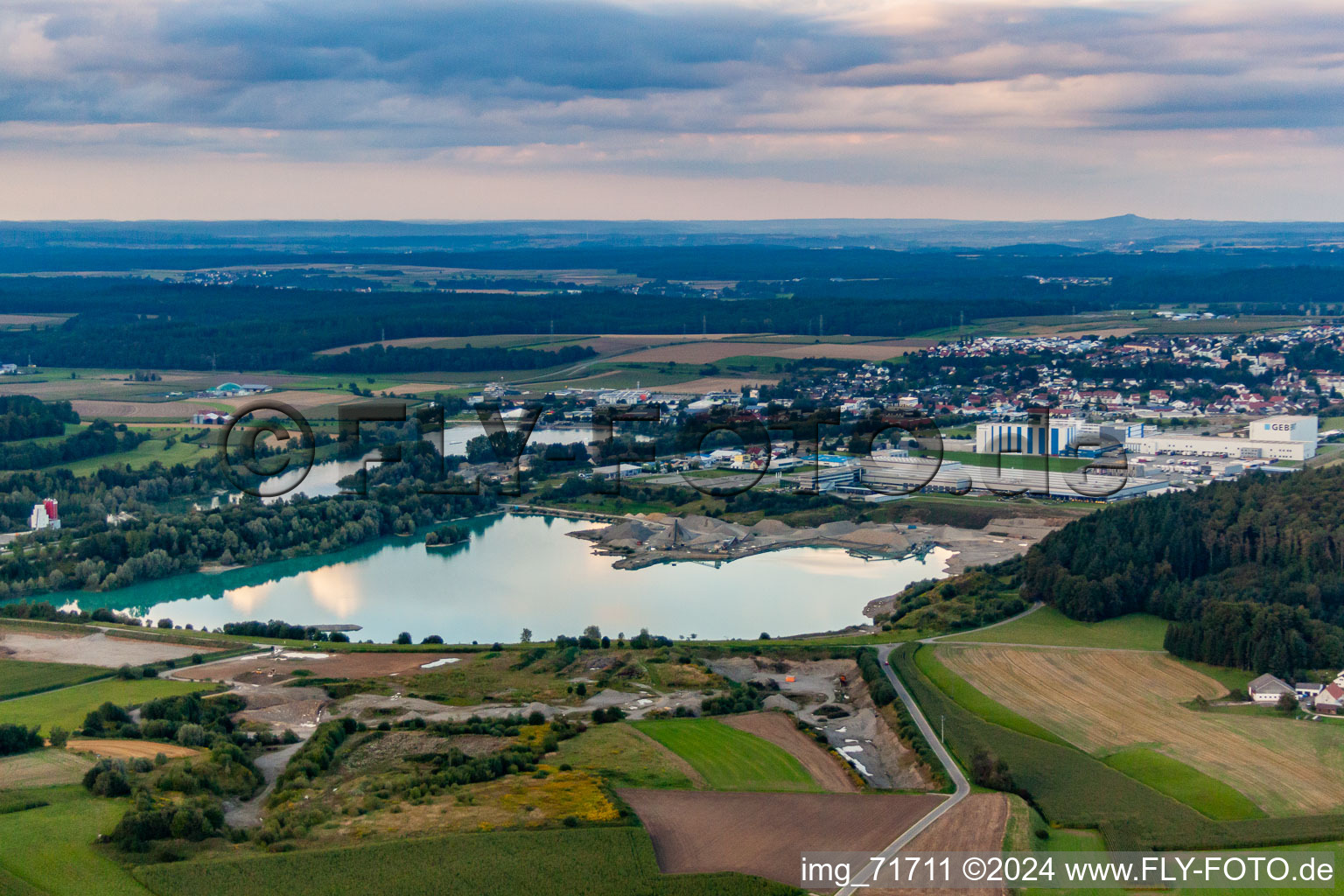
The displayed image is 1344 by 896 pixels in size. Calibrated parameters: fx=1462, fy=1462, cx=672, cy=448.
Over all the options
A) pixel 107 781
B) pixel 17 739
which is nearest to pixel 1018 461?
pixel 17 739

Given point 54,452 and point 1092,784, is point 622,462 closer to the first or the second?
point 54,452

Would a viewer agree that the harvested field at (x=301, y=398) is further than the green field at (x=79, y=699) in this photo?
Yes

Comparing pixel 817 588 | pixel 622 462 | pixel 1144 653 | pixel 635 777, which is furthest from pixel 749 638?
pixel 622 462

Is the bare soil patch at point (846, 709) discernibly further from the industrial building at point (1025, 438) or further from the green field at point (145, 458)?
the green field at point (145, 458)

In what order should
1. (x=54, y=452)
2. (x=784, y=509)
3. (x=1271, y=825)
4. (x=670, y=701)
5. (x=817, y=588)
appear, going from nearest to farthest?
(x=1271, y=825) < (x=670, y=701) < (x=817, y=588) < (x=784, y=509) < (x=54, y=452)

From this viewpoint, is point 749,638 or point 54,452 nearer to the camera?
point 749,638

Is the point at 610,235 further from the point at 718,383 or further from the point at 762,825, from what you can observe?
the point at 762,825

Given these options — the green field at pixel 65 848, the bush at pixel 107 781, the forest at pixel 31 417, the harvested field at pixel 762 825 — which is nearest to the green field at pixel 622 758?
the harvested field at pixel 762 825
